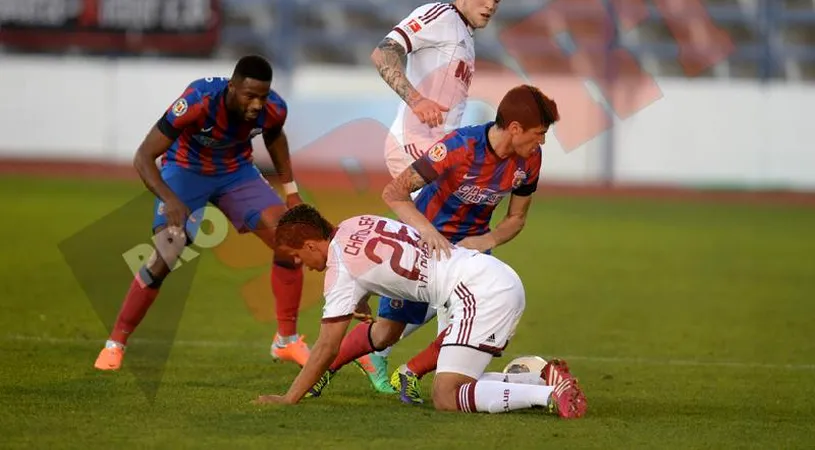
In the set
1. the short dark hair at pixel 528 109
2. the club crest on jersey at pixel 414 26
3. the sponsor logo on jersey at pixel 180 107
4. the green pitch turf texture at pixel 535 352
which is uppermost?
the club crest on jersey at pixel 414 26

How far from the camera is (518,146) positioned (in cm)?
717

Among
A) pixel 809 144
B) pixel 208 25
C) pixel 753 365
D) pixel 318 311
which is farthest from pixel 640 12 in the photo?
pixel 753 365

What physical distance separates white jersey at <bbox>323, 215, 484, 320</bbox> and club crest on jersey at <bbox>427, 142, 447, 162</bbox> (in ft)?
1.29

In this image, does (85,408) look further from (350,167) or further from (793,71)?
(793,71)

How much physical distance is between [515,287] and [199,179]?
2.73m

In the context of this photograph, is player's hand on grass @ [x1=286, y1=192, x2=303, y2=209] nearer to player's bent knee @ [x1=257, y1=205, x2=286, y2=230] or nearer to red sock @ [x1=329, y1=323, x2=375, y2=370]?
player's bent knee @ [x1=257, y1=205, x2=286, y2=230]

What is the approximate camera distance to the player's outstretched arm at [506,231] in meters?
7.68

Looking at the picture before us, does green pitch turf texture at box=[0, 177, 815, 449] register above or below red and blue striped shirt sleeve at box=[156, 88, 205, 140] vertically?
below

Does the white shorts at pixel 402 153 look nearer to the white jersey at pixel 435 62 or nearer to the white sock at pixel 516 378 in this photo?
the white jersey at pixel 435 62

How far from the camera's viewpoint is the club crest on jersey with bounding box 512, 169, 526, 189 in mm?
7414

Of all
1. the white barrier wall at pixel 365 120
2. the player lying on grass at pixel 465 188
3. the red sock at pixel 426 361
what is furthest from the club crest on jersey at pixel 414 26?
the white barrier wall at pixel 365 120

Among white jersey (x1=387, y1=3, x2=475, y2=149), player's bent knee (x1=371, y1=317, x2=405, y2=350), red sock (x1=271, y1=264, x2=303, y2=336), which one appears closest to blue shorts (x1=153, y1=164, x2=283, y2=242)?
red sock (x1=271, y1=264, x2=303, y2=336)

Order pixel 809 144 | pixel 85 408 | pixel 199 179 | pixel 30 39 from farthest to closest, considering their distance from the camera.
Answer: pixel 30 39, pixel 809 144, pixel 199 179, pixel 85 408

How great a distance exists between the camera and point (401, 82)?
7.96m
